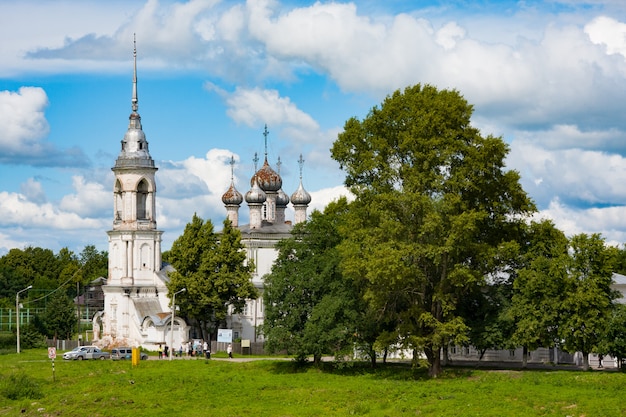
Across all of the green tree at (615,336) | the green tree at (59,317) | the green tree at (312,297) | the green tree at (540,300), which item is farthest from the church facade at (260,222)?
the green tree at (615,336)

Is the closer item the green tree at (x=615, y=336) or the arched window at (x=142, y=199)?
the green tree at (x=615, y=336)

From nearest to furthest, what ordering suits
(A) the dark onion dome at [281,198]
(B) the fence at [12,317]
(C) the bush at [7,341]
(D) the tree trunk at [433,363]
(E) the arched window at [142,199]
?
(D) the tree trunk at [433,363], (C) the bush at [7,341], (E) the arched window at [142,199], (B) the fence at [12,317], (A) the dark onion dome at [281,198]

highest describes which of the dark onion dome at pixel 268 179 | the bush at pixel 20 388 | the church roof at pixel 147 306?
the dark onion dome at pixel 268 179

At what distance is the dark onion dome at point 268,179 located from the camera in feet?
303

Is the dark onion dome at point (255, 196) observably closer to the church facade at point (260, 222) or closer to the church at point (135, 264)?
the church facade at point (260, 222)

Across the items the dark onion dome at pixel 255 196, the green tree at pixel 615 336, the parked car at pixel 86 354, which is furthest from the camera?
the dark onion dome at pixel 255 196

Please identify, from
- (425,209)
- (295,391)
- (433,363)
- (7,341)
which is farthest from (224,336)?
(425,209)

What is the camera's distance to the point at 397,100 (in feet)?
181

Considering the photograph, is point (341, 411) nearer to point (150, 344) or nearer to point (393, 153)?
point (393, 153)

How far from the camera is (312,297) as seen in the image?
191ft

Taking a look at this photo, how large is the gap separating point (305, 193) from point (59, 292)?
21.7 m

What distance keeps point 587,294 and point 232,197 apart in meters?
42.7

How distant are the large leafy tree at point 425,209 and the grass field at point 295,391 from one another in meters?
3.76

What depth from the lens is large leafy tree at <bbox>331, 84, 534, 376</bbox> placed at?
5172 cm
